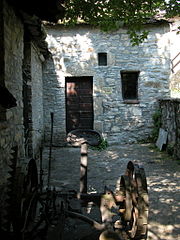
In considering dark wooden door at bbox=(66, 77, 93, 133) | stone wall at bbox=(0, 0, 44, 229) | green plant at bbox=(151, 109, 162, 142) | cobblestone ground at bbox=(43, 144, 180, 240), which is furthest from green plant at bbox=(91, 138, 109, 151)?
stone wall at bbox=(0, 0, 44, 229)

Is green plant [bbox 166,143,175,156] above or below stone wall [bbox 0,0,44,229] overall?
below

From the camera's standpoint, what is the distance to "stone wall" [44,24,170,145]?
8.86 m

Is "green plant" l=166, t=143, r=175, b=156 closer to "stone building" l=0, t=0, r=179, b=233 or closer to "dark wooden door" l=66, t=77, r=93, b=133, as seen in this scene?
"stone building" l=0, t=0, r=179, b=233

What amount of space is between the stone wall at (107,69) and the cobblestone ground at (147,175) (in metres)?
0.97

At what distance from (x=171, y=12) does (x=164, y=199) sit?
3.51m

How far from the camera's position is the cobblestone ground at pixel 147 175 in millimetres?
3211

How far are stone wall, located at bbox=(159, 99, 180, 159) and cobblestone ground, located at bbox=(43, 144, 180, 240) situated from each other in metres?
0.33

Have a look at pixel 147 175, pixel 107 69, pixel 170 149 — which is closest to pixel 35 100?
pixel 107 69

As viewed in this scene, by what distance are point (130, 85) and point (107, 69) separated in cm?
104

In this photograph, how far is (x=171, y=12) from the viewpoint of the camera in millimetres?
5078

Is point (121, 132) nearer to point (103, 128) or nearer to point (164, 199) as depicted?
point (103, 128)

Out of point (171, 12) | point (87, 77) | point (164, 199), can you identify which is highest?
point (171, 12)

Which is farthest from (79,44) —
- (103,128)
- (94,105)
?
(103,128)

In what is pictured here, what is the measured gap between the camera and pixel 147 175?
543cm
